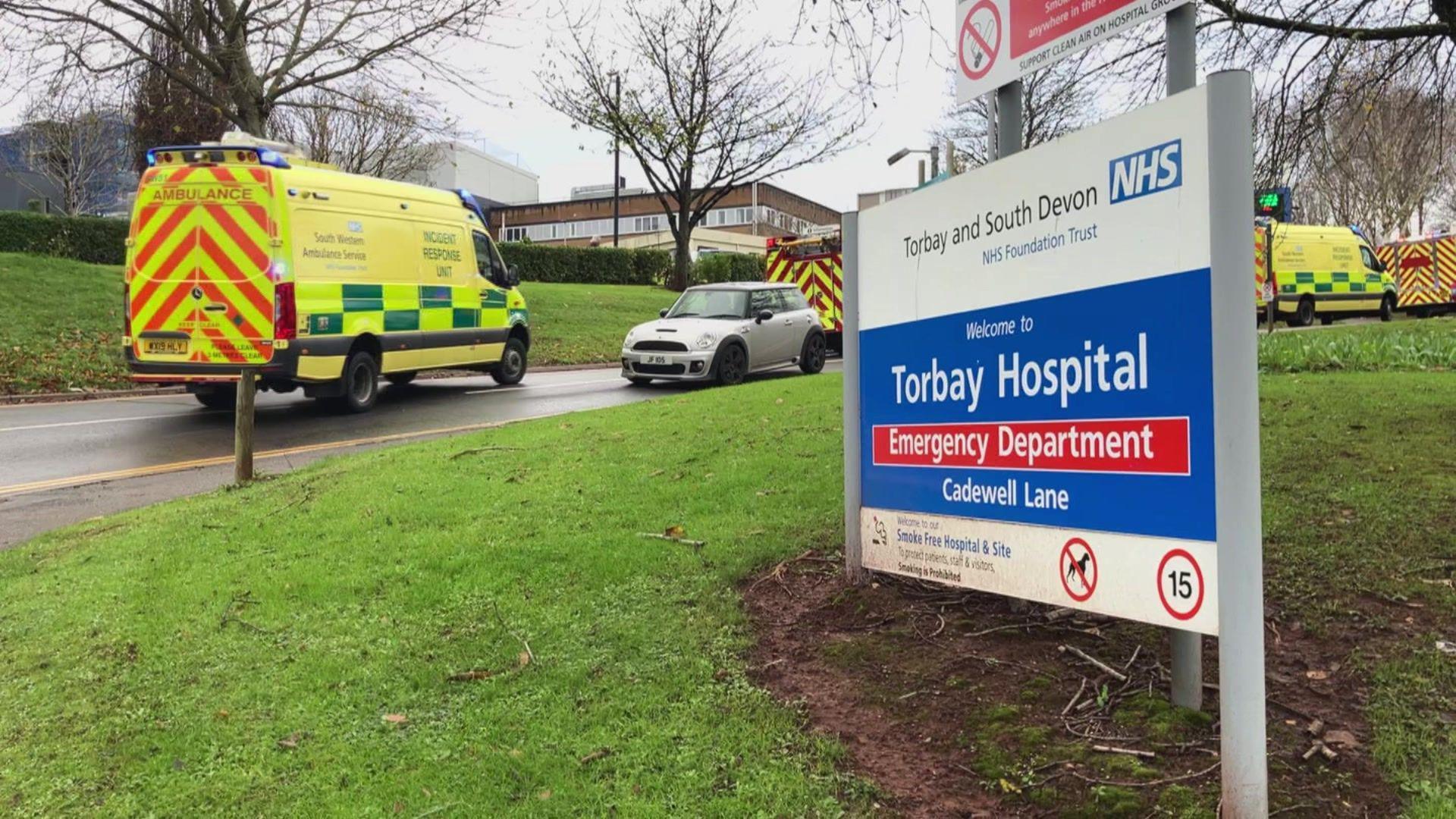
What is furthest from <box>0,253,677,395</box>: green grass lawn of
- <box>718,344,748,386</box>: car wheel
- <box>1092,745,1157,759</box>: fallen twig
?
<box>1092,745,1157,759</box>: fallen twig

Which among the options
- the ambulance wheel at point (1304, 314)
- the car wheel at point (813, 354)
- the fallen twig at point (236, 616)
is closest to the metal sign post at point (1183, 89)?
the fallen twig at point (236, 616)

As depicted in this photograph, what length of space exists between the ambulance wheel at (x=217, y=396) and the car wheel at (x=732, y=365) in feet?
20.6

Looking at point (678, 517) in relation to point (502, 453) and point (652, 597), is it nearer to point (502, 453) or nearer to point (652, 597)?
point (652, 597)

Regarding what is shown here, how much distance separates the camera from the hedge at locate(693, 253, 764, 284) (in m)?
38.4

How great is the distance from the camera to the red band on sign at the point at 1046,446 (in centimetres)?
242

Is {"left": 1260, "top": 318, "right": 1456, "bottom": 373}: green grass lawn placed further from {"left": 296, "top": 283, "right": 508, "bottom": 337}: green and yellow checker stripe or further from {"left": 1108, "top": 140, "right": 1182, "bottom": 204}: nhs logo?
{"left": 296, "top": 283, "right": 508, "bottom": 337}: green and yellow checker stripe

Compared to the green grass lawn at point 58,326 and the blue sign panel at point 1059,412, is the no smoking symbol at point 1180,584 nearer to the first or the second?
the blue sign panel at point 1059,412

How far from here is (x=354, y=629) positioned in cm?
375

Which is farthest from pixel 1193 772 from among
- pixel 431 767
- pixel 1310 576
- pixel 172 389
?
pixel 172 389

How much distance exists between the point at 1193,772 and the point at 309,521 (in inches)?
178

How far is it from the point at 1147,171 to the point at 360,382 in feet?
36.3

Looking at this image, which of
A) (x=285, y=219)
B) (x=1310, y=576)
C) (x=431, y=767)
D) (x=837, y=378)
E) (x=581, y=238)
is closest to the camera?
(x=431, y=767)

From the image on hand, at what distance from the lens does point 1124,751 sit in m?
2.55

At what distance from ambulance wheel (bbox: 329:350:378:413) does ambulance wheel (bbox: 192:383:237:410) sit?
1.29m
